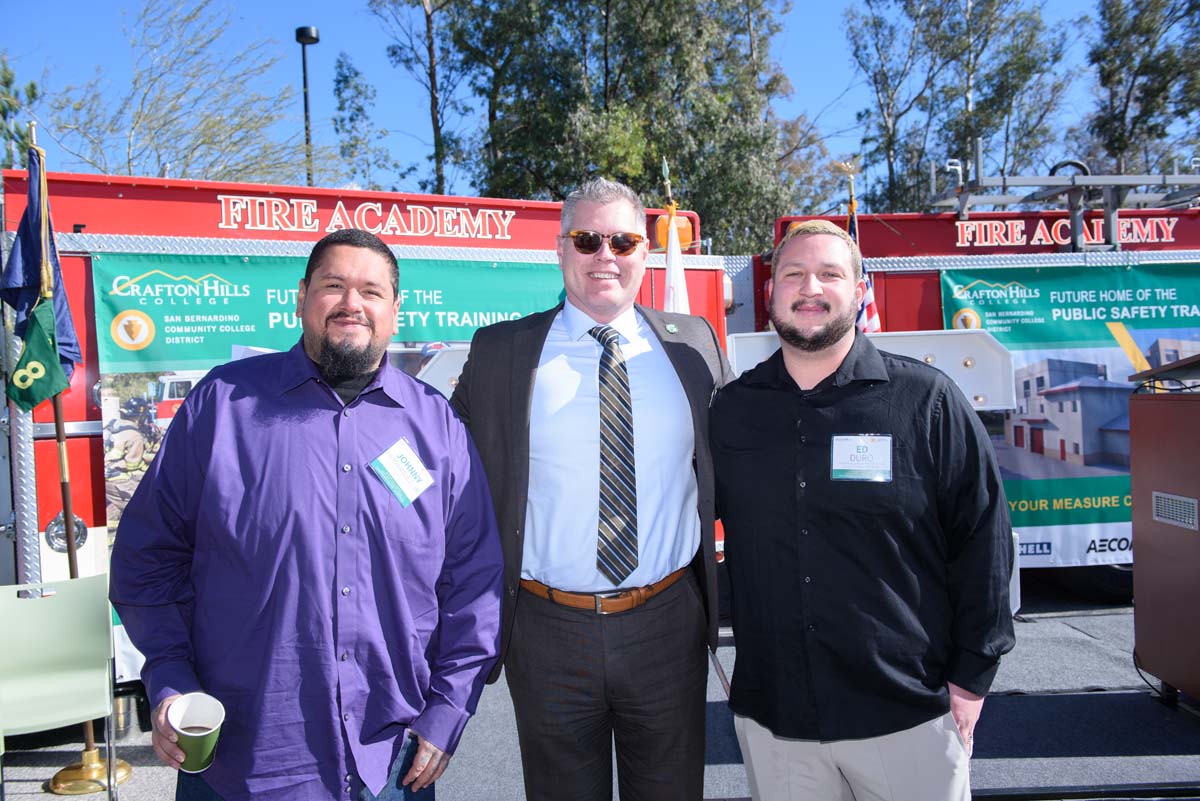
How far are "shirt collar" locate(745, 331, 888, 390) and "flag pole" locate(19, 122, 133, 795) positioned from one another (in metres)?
3.31

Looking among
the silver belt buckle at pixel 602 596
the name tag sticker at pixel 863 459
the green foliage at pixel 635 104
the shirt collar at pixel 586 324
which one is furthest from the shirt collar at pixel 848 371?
the green foliage at pixel 635 104

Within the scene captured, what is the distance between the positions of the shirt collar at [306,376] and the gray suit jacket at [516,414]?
44 cm

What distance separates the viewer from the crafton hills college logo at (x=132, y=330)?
412cm

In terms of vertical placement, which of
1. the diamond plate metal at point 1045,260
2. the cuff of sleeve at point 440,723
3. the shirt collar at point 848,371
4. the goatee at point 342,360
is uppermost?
the diamond plate metal at point 1045,260

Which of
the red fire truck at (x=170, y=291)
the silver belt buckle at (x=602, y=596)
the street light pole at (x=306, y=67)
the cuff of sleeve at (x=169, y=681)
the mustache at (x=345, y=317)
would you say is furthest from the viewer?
the street light pole at (x=306, y=67)

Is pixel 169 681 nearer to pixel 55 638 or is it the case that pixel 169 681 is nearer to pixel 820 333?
pixel 820 333

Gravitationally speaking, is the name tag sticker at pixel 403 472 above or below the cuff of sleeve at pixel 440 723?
above

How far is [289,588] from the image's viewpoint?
1.74m

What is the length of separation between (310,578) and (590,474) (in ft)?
2.79

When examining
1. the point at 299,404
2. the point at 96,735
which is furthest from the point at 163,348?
the point at 299,404

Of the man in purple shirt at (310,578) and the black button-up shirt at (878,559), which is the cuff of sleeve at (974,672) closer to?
the black button-up shirt at (878,559)

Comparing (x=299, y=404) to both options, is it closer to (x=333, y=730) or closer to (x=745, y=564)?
(x=333, y=730)

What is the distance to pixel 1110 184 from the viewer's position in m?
6.17

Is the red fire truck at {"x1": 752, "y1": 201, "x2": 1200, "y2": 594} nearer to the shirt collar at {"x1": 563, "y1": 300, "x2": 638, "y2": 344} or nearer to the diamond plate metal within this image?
the diamond plate metal
